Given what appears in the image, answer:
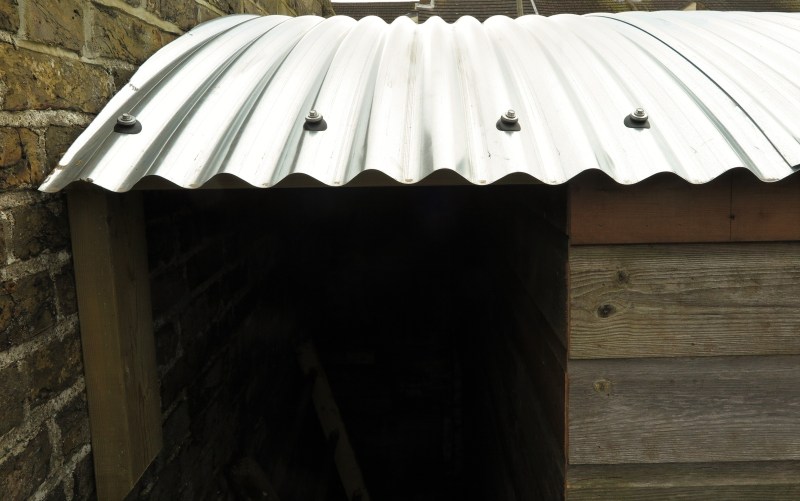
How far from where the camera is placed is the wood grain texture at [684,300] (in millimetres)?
1567

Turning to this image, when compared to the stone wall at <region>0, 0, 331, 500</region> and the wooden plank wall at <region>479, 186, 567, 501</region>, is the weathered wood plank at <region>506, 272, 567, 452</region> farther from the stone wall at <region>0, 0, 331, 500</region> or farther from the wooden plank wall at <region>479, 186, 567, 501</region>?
the stone wall at <region>0, 0, 331, 500</region>

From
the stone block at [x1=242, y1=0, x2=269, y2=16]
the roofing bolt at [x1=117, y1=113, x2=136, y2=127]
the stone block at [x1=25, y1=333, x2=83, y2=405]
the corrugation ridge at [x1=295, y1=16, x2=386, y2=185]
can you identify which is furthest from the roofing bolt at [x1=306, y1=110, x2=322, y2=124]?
the stone block at [x1=242, y1=0, x2=269, y2=16]

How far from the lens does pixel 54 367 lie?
57.1 inches

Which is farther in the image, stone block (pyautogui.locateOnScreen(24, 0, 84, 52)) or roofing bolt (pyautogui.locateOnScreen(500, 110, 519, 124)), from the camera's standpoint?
roofing bolt (pyautogui.locateOnScreen(500, 110, 519, 124))

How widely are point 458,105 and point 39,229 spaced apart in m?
1.17

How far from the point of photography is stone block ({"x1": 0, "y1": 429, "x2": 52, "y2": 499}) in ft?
4.23

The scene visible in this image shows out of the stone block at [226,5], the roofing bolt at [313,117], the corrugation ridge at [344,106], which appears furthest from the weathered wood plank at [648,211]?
the stone block at [226,5]

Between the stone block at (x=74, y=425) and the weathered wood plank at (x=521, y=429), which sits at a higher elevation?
the stone block at (x=74, y=425)

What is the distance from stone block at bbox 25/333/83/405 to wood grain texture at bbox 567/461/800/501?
1385 mm

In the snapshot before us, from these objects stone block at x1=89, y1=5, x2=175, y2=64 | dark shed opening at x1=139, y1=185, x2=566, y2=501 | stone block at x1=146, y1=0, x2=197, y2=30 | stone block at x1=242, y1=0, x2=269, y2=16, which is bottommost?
dark shed opening at x1=139, y1=185, x2=566, y2=501

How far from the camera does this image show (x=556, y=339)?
69.2 inches

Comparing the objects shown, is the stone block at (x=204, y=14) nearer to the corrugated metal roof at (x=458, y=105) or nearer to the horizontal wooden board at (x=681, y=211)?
the corrugated metal roof at (x=458, y=105)

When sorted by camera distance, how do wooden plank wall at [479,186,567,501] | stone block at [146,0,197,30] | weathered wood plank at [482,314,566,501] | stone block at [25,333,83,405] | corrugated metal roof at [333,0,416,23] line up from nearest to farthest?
stone block at [25,333,83,405], wooden plank wall at [479,186,567,501], weathered wood plank at [482,314,566,501], stone block at [146,0,197,30], corrugated metal roof at [333,0,416,23]

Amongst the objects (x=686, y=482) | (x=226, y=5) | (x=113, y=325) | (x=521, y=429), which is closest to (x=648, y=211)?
(x=686, y=482)
